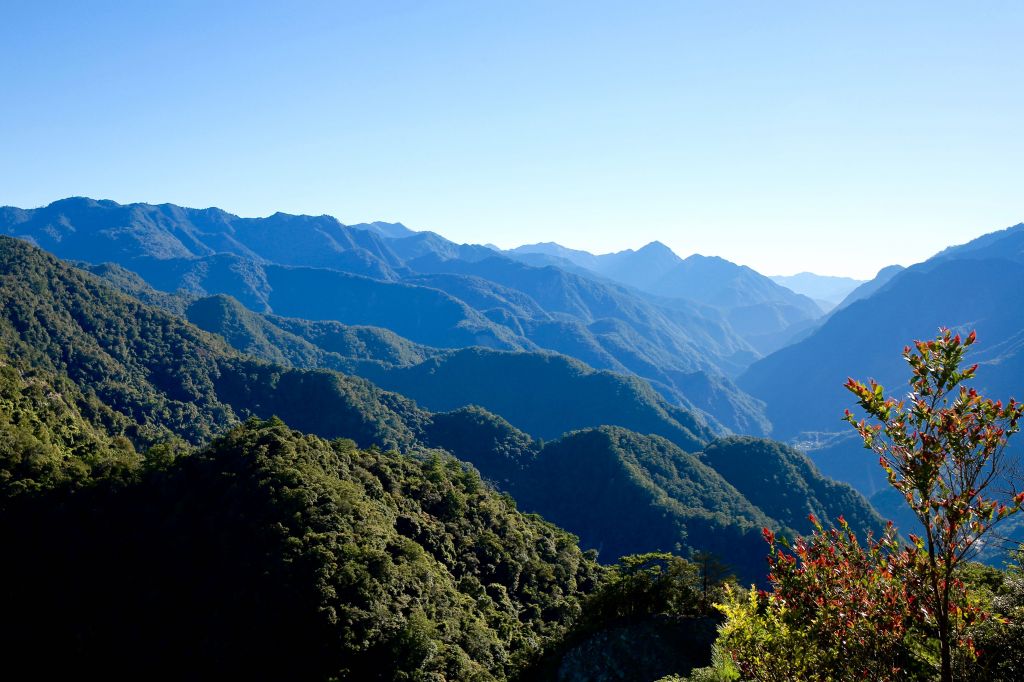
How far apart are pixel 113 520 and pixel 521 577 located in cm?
4054

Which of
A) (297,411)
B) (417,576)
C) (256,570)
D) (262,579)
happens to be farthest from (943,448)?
(297,411)

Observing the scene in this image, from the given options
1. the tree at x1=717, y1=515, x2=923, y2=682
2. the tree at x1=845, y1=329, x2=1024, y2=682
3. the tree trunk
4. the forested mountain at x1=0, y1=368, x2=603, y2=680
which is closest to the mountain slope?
the forested mountain at x1=0, y1=368, x2=603, y2=680

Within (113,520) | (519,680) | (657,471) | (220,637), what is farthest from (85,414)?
(657,471)

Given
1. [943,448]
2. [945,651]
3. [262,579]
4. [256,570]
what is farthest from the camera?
[256,570]

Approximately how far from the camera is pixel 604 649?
3775cm

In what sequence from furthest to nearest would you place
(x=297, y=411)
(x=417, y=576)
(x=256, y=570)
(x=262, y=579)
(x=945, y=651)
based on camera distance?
(x=297, y=411) → (x=417, y=576) → (x=256, y=570) → (x=262, y=579) → (x=945, y=651)

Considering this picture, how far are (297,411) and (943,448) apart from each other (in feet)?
604

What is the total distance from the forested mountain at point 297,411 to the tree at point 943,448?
135 m

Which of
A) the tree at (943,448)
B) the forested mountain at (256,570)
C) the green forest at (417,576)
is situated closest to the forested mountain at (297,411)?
the green forest at (417,576)

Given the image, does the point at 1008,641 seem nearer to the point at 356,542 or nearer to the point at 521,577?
the point at 356,542

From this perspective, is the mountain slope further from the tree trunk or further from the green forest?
the tree trunk

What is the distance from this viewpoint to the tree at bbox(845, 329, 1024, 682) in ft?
28.2

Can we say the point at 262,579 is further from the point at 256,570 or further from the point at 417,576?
the point at 417,576

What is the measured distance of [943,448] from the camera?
345 inches
